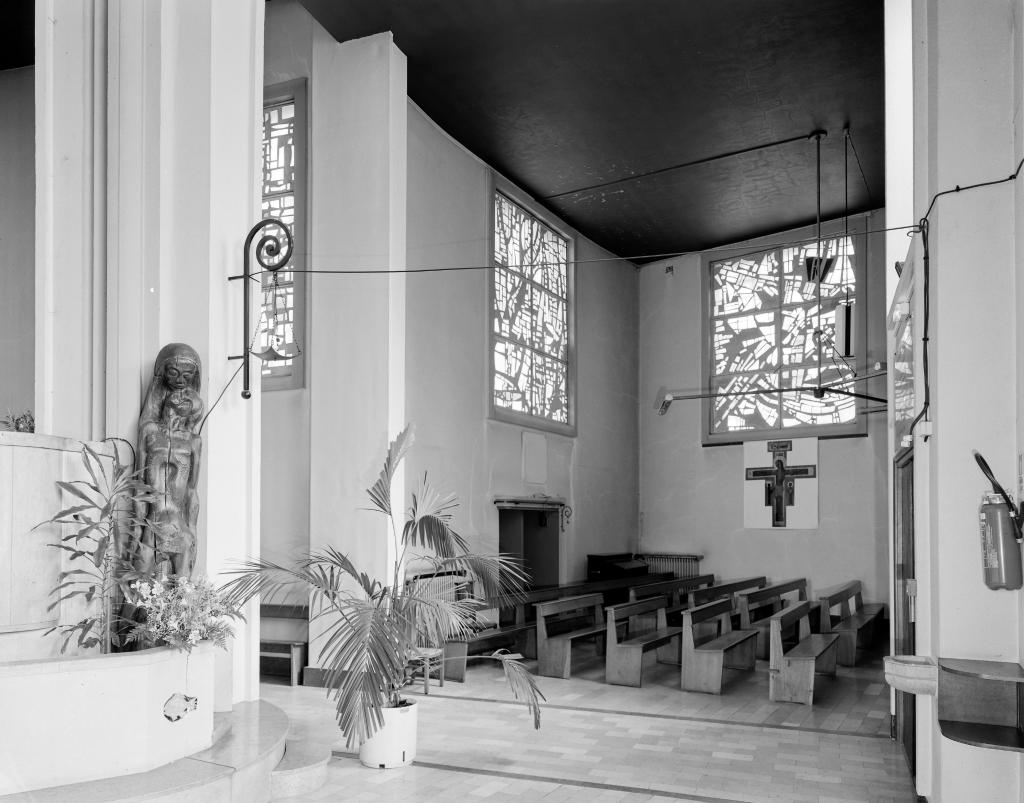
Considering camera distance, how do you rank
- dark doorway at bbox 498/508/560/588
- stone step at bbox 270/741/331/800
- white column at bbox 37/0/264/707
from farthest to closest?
dark doorway at bbox 498/508/560/588, white column at bbox 37/0/264/707, stone step at bbox 270/741/331/800

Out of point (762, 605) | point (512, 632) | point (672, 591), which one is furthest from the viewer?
point (672, 591)

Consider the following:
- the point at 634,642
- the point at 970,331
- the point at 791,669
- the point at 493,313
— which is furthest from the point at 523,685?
the point at 493,313

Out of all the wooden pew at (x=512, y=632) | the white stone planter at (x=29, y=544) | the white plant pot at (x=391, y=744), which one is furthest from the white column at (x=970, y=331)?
the wooden pew at (x=512, y=632)

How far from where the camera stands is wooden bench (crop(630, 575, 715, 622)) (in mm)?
10219

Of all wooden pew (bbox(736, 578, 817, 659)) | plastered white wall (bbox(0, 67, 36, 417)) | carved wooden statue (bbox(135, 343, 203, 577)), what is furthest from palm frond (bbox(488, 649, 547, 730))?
plastered white wall (bbox(0, 67, 36, 417))

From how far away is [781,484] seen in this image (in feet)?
41.2

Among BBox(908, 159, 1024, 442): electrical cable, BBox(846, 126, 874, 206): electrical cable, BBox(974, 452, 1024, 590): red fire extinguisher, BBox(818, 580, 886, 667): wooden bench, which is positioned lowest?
BBox(818, 580, 886, 667): wooden bench

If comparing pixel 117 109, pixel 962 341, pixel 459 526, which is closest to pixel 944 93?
pixel 962 341

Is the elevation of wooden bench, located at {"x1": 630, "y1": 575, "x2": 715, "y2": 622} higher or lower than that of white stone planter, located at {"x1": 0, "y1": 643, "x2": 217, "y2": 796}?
lower

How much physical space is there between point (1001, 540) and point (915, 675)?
715mm

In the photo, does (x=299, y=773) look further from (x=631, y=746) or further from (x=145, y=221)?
(x=145, y=221)

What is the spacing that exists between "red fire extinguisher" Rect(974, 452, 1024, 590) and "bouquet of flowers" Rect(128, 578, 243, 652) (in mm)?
3226

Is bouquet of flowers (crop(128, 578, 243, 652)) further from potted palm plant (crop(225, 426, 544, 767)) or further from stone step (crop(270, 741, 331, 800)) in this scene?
stone step (crop(270, 741, 331, 800))

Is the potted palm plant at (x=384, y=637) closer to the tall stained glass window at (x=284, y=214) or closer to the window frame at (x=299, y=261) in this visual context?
the window frame at (x=299, y=261)
